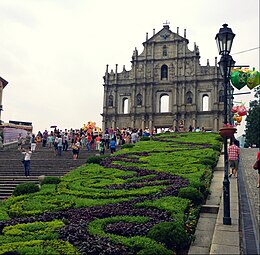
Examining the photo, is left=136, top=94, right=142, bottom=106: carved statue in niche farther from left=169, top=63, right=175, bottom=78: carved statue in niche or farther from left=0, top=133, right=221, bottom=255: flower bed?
left=0, top=133, right=221, bottom=255: flower bed

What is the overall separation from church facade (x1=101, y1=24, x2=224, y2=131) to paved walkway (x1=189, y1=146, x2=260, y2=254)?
40615 millimetres

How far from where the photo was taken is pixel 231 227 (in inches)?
313

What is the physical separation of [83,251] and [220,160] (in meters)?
13.7

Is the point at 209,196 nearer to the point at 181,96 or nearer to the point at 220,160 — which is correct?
the point at 220,160

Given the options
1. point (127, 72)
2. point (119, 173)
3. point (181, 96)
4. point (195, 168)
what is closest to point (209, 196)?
point (195, 168)

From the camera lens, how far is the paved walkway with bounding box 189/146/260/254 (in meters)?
6.82

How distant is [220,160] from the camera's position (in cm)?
1895

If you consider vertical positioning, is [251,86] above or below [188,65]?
below

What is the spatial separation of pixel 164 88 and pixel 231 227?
47730 millimetres

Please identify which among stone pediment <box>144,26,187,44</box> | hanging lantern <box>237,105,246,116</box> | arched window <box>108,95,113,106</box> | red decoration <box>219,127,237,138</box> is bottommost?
red decoration <box>219,127,237,138</box>

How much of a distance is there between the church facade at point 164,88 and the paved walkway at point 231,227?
4061cm

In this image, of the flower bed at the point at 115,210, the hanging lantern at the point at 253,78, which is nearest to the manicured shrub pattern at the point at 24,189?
the flower bed at the point at 115,210

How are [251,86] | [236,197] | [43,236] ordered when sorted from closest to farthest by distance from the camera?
1. [43,236]
2. [236,197]
3. [251,86]

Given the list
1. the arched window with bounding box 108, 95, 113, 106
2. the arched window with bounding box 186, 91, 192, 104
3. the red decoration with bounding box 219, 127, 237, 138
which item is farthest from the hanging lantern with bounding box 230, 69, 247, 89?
the arched window with bounding box 108, 95, 113, 106
